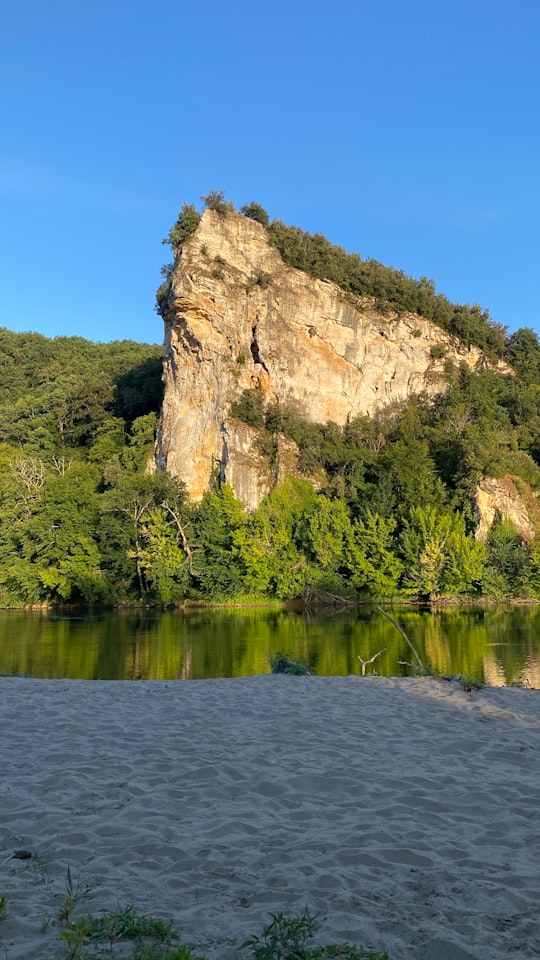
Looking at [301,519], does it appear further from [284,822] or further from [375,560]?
[284,822]

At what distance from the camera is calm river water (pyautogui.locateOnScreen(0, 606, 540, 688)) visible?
17.1 m

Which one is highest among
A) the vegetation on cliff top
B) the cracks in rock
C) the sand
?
the vegetation on cliff top

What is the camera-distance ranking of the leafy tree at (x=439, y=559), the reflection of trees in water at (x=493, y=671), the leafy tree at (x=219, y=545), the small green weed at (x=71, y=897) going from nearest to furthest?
the small green weed at (x=71, y=897)
the reflection of trees in water at (x=493, y=671)
the leafy tree at (x=439, y=559)
the leafy tree at (x=219, y=545)

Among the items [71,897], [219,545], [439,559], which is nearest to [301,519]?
[219,545]

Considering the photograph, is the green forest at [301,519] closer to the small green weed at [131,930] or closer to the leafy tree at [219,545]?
the leafy tree at [219,545]

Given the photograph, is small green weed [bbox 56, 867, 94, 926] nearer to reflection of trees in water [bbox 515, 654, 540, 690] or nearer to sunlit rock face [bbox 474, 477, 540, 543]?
reflection of trees in water [bbox 515, 654, 540, 690]

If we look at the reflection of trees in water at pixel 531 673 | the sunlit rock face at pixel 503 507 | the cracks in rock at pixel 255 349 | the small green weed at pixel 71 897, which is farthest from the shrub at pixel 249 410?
the small green weed at pixel 71 897

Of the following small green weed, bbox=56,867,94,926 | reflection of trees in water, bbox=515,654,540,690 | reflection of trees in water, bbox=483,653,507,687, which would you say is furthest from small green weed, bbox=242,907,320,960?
reflection of trees in water, bbox=515,654,540,690

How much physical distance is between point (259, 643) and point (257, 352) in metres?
37.8

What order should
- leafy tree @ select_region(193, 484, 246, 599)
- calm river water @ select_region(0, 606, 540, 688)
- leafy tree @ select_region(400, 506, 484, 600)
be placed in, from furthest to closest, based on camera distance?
leafy tree @ select_region(193, 484, 246, 599) → leafy tree @ select_region(400, 506, 484, 600) → calm river water @ select_region(0, 606, 540, 688)

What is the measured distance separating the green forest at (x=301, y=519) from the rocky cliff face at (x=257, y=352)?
192 centimetres

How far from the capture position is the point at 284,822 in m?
4.96

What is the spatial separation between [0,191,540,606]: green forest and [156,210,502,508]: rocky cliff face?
6.29ft

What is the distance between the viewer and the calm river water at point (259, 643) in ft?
56.1
